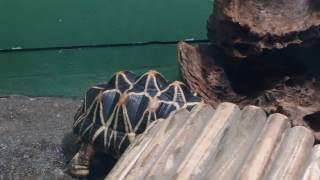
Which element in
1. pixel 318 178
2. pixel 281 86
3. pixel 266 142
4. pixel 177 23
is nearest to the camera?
pixel 318 178

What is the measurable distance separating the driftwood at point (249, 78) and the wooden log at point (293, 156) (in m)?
0.91

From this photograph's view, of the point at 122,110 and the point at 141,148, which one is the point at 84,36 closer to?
the point at 122,110

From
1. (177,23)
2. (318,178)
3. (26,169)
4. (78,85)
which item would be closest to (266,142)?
(318,178)

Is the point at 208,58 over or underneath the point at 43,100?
over

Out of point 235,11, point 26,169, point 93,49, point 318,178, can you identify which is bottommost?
point 26,169

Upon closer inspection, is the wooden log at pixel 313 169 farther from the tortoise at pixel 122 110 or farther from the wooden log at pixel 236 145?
the tortoise at pixel 122 110

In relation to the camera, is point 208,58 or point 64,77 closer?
point 208,58

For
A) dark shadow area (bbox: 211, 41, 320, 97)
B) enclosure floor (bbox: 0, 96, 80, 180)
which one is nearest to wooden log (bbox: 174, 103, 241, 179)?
dark shadow area (bbox: 211, 41, 320, 97)

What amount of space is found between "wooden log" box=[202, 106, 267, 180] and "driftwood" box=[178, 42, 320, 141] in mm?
806

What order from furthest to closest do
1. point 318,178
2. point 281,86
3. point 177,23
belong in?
point 177,23
point 281,86
point 318,178

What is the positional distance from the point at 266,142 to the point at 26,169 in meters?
1.74

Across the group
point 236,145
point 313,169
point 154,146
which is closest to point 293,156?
point 313,169

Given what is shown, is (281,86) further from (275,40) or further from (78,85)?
(78,85)

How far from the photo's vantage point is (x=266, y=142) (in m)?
1.96
